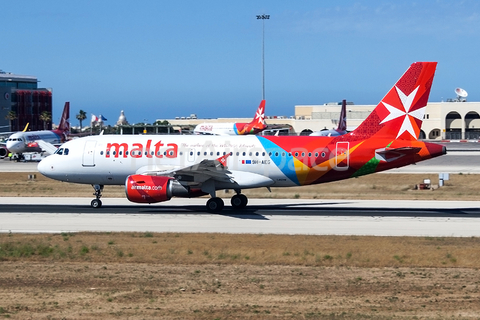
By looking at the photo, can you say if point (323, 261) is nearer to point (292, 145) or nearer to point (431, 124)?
point (292, 145)

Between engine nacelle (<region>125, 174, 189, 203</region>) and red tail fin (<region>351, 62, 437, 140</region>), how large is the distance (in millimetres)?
10027

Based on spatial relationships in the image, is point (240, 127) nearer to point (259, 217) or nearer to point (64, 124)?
point (64, 124)

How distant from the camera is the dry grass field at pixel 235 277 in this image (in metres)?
14.7

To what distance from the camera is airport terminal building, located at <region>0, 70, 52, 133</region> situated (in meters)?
158

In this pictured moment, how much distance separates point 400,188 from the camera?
162 ft

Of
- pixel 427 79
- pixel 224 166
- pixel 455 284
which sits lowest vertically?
pixel 455 284

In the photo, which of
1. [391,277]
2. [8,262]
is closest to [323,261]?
[391,277]

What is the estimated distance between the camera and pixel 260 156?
34000mm

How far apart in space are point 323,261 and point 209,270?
145 inches

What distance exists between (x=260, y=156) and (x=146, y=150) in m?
5.89

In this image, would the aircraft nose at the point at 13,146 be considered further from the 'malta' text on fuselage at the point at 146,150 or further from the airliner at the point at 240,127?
the 'malta' text on fuselage at the point at 146,150

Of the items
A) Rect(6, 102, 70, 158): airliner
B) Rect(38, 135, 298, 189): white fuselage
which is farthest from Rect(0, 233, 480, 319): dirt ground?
Rect(6, 102, 70, 158): airliner

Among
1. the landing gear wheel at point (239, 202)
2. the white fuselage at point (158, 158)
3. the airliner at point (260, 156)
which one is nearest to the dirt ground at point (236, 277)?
the airliner at point (260, 156)

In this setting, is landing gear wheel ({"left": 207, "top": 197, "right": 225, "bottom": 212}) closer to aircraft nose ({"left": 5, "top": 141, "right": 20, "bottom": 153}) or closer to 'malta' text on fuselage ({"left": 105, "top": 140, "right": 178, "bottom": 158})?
'malta' text on fuselage ({"left": 105, "top": 140, "right": 178, "bottom": 158})
